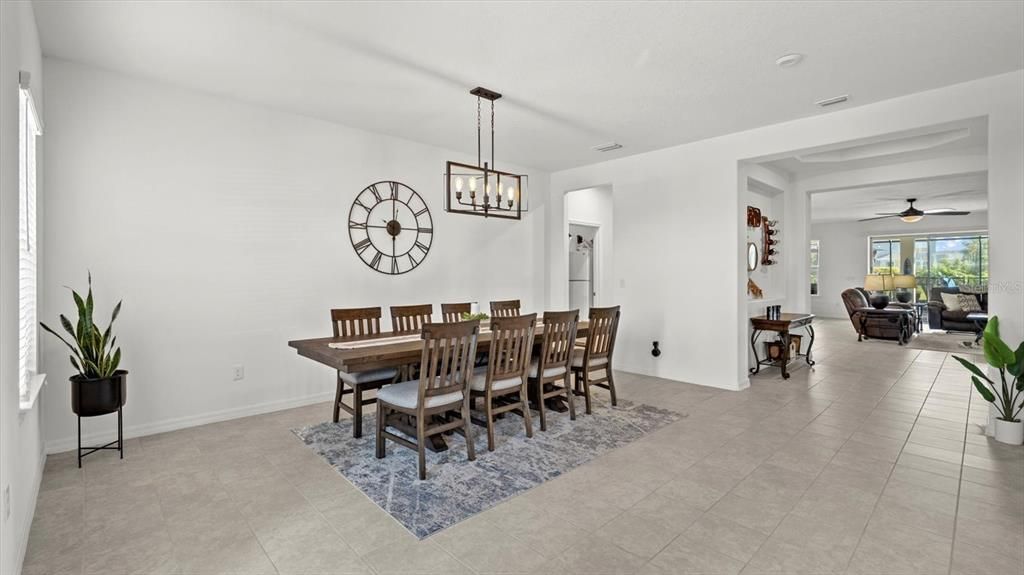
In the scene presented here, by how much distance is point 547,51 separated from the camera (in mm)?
3061

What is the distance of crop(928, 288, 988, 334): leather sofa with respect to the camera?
905 cm

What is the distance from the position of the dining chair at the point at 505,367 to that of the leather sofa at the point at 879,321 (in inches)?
314

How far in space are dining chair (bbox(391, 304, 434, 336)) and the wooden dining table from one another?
326mm

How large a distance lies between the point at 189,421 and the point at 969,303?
1255 centimetres

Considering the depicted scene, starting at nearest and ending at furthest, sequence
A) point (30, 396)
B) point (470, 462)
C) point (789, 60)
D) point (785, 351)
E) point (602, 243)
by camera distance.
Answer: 1. point (30, 396)
2. point (470, 462)
3. point (789, 60)
4. point (785, 351)
5. point (602, 243)

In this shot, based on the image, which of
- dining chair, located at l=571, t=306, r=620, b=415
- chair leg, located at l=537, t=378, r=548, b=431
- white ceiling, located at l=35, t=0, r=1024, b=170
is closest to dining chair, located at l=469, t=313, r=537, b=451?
chair leg, located at l=537, t=378, r=548, b=431

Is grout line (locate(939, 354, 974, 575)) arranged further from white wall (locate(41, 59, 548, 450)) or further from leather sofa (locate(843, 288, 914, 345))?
leather sofa (locate(843, 288, 914, 345))

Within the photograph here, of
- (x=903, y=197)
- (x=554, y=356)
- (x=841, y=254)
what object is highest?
(x=903, y=197)

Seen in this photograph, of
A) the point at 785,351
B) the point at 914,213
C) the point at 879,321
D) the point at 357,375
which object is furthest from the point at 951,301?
the point at 357,375

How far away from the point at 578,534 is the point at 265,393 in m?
3.12

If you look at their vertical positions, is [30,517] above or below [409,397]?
below

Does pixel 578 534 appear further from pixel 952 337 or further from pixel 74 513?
pixel 952 337

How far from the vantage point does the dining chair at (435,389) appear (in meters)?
2.83

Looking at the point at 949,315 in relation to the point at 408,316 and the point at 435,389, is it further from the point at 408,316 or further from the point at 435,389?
the point at 435,389
